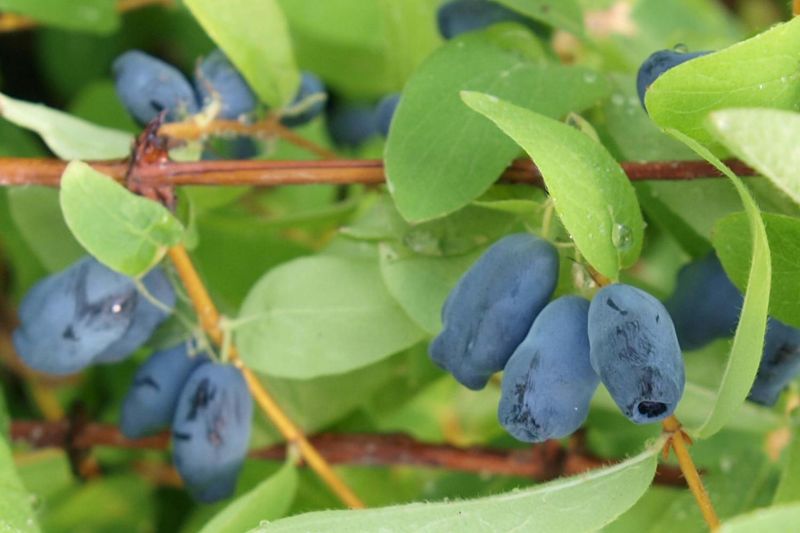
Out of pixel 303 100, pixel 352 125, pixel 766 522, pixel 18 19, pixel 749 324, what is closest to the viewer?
pixel 766 522

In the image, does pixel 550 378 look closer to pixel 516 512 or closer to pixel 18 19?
pixel 516 512

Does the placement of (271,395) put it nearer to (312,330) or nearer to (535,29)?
(312,330)

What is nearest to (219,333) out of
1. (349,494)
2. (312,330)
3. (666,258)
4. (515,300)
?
(312,330)

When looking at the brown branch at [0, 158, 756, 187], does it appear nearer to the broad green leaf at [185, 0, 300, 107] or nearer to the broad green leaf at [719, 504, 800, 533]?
the broad green leaf at [185, 0, 300, 107]

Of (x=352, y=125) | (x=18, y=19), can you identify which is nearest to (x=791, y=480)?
(x=352, y=125)

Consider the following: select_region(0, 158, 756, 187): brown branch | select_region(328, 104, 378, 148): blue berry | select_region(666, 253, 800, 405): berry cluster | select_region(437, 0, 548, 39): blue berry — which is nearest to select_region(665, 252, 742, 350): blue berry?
select_region(666, 253, 800, 405): berry cluster

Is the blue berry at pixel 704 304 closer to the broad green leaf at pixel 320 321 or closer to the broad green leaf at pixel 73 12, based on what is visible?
the broad green leaf at pixel 320 321
